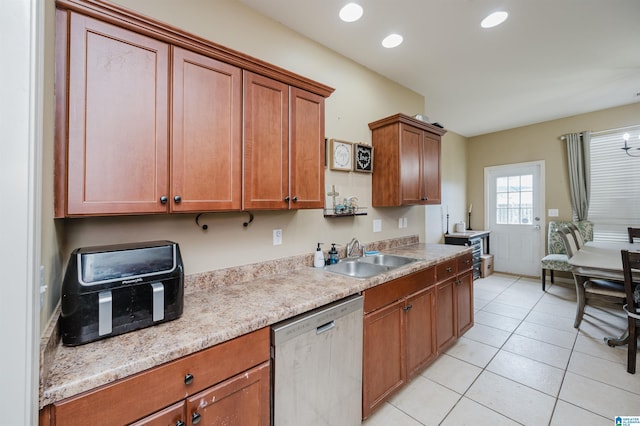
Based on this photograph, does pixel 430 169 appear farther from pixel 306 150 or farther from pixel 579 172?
pixel 579 172

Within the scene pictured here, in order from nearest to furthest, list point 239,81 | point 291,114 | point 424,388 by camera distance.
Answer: point 239,81 < point 291,114 < point 424,388

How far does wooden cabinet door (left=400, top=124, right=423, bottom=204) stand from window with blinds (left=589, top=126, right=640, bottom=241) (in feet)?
11.7

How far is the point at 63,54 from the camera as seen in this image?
1014mm

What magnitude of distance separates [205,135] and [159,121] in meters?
0.21

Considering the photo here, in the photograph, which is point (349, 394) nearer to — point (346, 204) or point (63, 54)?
point (346, 204)

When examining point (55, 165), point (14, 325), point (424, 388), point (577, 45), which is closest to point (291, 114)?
point (55, 165)

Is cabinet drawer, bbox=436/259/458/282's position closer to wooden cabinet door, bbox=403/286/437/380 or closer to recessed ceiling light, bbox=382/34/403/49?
wooden cabinet door, bbox=403/286/437/380

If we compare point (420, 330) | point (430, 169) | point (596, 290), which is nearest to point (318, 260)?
point (420, 330)

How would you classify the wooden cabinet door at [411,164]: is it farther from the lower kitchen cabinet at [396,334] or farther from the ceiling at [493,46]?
the lower kitchen cabinet at [396,334]

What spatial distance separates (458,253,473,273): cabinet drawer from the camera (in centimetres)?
263

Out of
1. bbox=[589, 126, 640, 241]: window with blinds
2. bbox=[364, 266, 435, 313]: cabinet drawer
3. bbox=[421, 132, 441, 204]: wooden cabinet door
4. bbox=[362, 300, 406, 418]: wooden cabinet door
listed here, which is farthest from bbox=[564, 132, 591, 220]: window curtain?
bbox=[362, 300, 406, 418]: wooden cabinet door

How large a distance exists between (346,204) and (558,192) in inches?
176

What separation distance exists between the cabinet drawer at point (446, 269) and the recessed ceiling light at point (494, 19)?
204cm

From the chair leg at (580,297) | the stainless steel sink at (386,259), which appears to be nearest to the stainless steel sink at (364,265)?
the stainless steel sink at (386,259)
